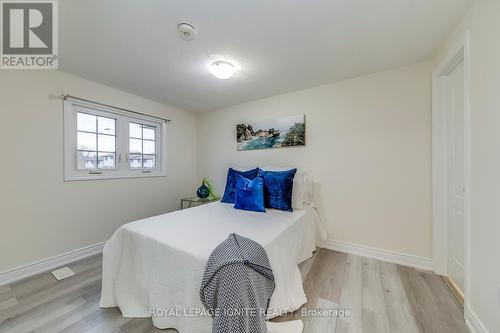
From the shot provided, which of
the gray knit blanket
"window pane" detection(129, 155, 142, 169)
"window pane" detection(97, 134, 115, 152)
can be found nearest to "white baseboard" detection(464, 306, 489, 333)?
the gray knit blanket

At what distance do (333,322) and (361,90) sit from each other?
2.32m

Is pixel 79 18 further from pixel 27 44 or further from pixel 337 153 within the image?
pixel 337 153

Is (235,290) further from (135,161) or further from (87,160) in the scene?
(135,161)

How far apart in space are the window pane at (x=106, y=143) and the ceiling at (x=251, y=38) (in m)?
0.70

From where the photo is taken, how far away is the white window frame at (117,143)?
7.30 ft

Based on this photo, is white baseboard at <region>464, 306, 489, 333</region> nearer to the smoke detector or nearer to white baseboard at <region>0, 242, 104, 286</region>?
the smoke detector

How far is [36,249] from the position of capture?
201 cm

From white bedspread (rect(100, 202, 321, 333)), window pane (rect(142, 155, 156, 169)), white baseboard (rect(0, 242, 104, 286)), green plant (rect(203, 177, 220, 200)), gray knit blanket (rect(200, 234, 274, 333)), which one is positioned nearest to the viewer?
gray knit blanket (rect(200, 234, 274, 333))

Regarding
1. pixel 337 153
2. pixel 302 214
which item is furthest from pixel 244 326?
pixel 337 153

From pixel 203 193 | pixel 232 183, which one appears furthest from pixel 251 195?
pixel 203 193

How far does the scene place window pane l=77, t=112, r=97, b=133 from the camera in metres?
2.37

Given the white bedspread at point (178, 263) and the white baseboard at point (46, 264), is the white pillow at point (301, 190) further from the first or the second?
the white baseboard at point (46, 264)

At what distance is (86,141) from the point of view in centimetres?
243

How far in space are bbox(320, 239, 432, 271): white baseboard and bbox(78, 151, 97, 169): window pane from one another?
3.15 m
